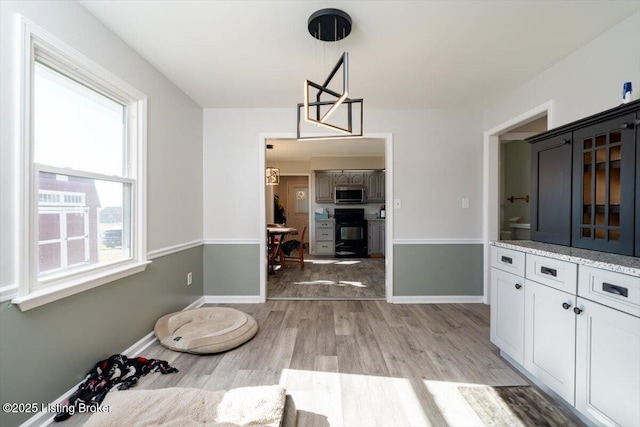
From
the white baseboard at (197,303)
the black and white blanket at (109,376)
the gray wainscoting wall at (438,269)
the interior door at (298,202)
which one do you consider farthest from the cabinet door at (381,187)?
the black and white blanket at (109,376)

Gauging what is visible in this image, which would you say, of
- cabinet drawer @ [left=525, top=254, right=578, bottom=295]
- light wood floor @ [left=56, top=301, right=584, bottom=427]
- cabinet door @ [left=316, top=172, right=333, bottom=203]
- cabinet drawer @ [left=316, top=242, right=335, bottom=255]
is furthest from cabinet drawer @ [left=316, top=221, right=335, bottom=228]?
cabinet drawer @ [left=525, top=254, right=578, bottom=295]

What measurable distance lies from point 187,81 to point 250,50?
92cm

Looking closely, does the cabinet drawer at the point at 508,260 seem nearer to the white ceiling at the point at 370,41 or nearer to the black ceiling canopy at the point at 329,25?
the white ceiling at the point at 370,41

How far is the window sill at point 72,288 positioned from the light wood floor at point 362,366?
2.21ft

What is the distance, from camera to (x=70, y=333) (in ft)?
5.26

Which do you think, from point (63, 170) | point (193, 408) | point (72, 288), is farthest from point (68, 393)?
point (63, 170)

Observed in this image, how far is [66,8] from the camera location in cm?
159

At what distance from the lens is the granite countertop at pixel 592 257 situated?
1.25m

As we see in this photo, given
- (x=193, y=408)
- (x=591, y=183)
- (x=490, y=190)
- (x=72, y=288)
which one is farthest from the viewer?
(x=490, y=190)

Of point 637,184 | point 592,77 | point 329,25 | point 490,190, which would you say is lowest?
point 637,184

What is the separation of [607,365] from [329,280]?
3.48m

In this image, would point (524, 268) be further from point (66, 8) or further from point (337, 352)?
point (66, 8)

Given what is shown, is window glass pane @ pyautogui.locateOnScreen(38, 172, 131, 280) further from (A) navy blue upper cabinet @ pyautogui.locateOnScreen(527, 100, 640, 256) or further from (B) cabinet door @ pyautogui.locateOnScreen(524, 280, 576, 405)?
(A) navy blue upper cabinet @ pyautogui.locateOnScreen(527, 100, 640, 256)

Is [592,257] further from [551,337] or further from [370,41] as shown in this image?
[370,41]
